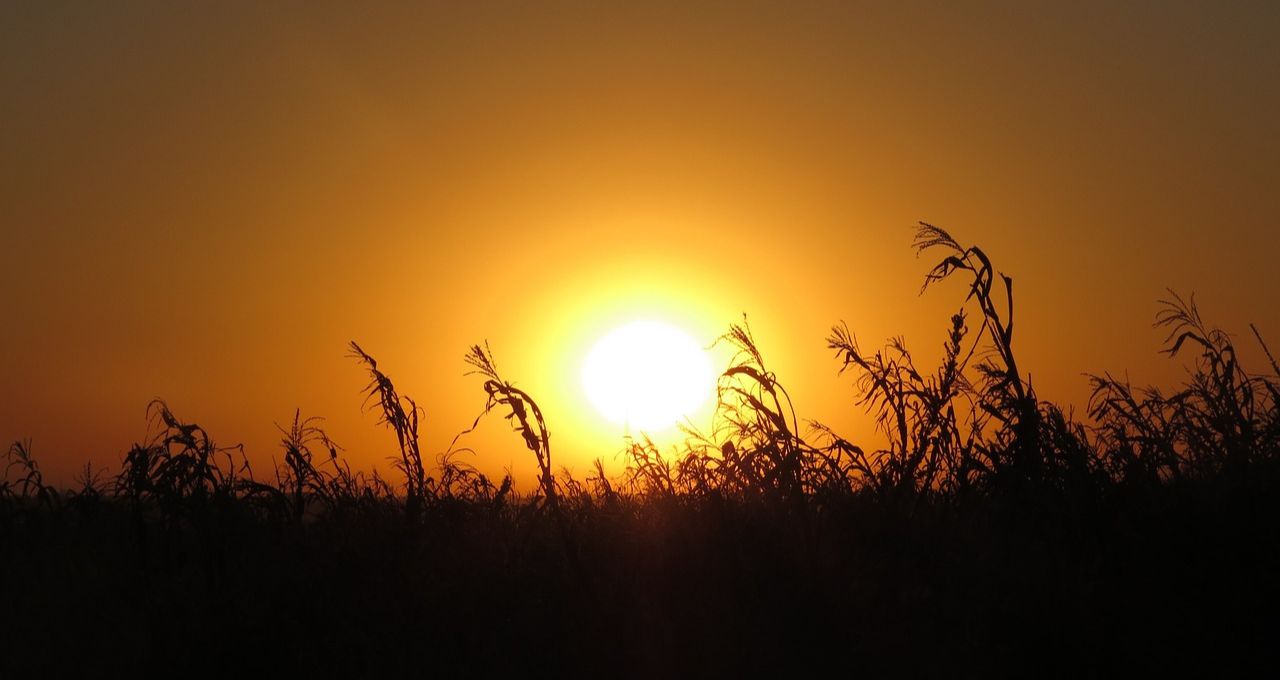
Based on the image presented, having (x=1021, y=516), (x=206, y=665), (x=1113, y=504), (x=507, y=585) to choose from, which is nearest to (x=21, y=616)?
(x=206, y=665)

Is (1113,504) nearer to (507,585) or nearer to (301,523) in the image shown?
(507,585)

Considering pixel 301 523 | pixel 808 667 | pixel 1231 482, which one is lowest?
pixel 808 667

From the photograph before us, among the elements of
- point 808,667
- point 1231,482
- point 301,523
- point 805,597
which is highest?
point 301,523

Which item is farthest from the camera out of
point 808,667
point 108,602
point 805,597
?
point 108,602

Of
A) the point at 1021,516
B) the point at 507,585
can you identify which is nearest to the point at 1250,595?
the point at 1021,516

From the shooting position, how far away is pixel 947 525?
8516mm

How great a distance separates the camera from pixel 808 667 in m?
7.07

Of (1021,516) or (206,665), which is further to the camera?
(1021,516)

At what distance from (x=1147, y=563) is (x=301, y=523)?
21.9 feet

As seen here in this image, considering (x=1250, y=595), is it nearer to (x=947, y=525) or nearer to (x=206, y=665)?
(x=947, y=525)

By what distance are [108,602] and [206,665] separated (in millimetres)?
1278

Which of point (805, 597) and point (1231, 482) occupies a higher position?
point (1231, 482)

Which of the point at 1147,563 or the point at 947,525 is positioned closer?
the point at 1147,563

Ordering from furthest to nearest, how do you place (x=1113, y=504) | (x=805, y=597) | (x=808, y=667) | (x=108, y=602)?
(x=1113, y=504) → (x=108, y=602) → (x=805, y=597) → (x=808, y=667)
